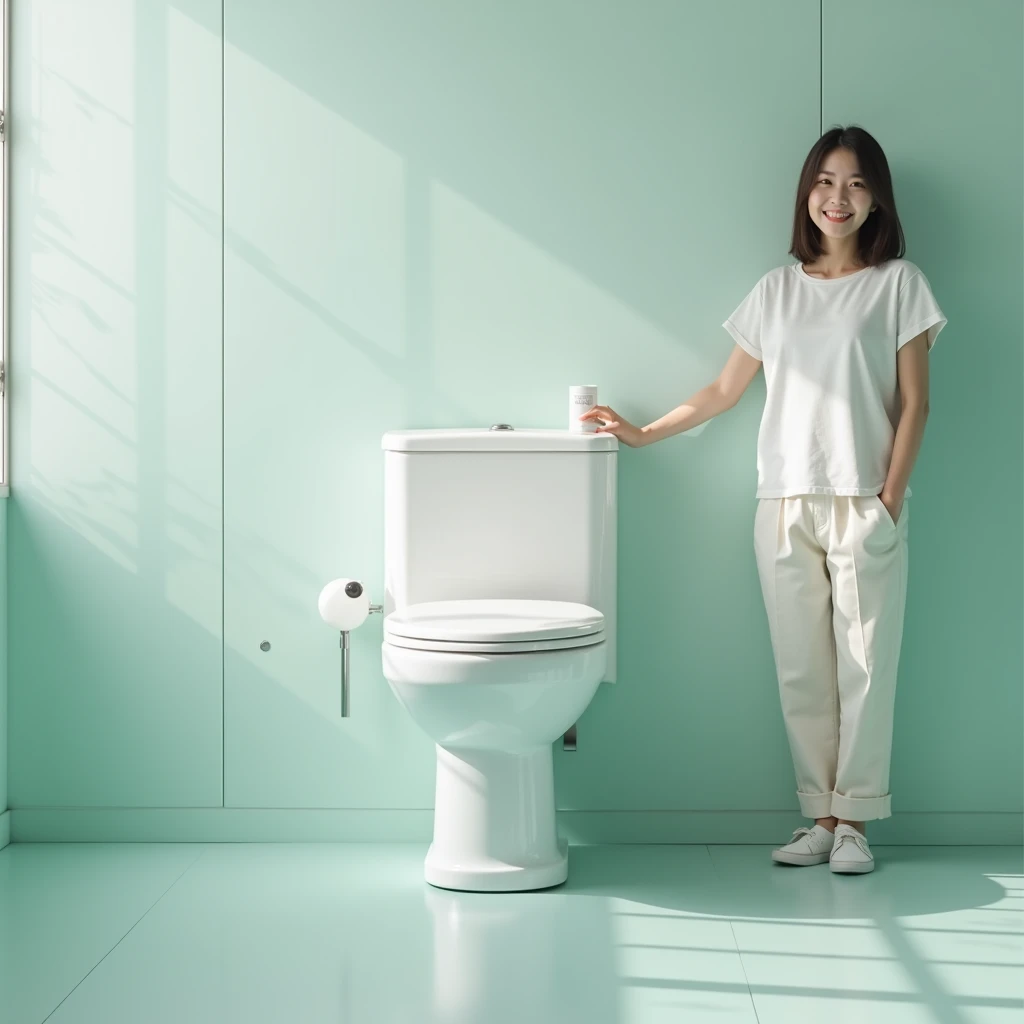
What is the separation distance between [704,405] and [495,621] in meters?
0.70

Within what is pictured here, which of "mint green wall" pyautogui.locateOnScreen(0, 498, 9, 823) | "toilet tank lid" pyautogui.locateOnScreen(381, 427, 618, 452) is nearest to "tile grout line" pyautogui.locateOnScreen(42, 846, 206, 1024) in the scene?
"mint green wall" pyautogui.locateOnScreen(0, 498, 9, 823)

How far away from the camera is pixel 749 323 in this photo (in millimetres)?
2504

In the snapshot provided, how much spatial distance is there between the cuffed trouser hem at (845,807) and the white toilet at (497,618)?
1.61 ft

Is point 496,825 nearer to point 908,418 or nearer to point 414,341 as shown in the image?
point 414,341

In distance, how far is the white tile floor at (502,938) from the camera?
1.79 m

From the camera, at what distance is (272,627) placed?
2.60m

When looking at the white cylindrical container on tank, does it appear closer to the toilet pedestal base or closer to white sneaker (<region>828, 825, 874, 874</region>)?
the toilet pedestal base

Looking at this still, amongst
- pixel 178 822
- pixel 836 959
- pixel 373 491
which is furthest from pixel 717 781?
pixel 178 822

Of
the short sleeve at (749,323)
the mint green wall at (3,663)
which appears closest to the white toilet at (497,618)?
the short sleeve at (749,323)

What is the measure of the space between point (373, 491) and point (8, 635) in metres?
0.85

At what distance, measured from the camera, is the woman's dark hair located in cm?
241

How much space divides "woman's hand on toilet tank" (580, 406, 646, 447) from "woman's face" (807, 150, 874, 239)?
560mm

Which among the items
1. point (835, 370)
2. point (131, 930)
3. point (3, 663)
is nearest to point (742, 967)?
point (131, 930)

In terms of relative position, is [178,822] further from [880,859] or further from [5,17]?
[5,17]
